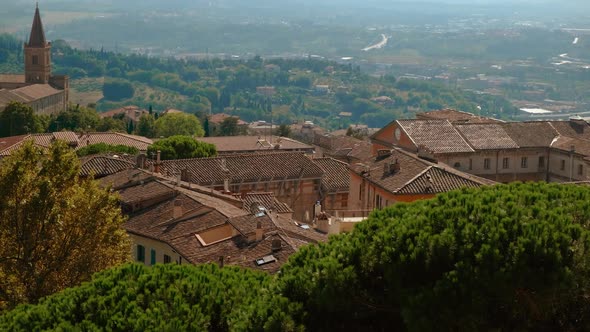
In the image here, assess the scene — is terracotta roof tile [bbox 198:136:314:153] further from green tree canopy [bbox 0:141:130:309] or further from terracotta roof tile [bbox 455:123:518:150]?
green tree canopy [bbox 0:141:130:309]

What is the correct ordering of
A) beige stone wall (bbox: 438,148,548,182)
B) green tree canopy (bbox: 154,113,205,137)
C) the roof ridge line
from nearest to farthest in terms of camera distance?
the roof ridge line
beige stone wall (bbox: 438,148,548,182)
green tree canopy (bbox: 154,113,205,137)

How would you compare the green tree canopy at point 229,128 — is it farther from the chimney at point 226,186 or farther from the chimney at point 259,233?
the chimney at point 259,233

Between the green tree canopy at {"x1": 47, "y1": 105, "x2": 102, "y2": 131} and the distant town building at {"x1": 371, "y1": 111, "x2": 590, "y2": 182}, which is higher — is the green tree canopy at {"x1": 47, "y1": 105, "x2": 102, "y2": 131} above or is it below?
below

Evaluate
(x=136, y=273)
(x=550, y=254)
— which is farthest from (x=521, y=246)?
(x=136, y=273)

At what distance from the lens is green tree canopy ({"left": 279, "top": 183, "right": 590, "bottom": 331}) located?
13164 millimetres

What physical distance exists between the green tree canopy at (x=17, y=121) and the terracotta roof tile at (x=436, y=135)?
39341mm

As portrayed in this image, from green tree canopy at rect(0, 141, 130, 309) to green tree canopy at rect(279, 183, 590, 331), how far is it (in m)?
8.24

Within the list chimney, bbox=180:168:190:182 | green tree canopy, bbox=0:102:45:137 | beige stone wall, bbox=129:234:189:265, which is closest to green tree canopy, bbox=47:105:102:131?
green tree canopy, bbox=0:102:45:137

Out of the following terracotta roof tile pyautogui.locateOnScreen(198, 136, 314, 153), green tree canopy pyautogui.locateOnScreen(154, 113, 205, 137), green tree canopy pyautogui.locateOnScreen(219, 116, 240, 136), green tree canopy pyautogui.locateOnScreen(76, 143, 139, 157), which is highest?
green tree canopy pyautogui.locateOnScreen(76, 143, 139, 157)

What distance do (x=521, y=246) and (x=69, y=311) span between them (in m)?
6.28

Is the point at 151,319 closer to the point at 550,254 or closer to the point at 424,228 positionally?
the point at 424,228

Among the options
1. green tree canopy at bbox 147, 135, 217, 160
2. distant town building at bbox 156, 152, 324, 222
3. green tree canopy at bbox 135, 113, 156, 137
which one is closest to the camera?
distant town building at bbox 156, 152, 324, 222

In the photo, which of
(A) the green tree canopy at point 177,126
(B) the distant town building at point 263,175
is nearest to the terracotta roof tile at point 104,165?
(B) the distant town building at point 263,175

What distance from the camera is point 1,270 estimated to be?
866 inches
